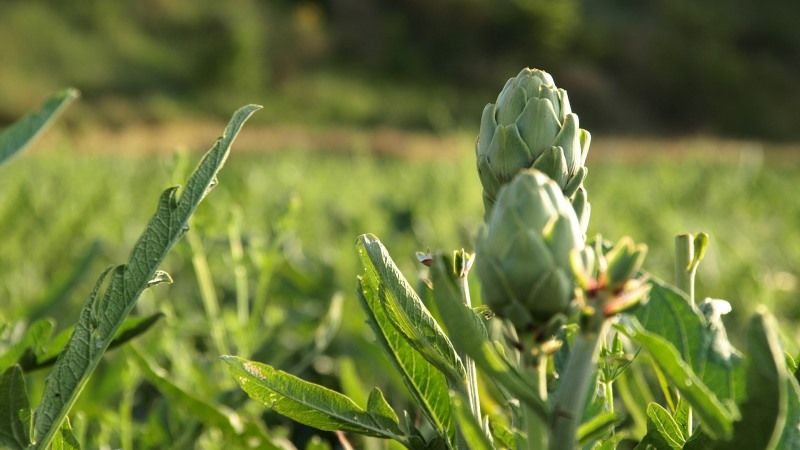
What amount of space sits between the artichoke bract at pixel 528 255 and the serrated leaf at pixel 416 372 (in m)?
0.12

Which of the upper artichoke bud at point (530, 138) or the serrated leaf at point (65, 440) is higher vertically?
the upper artichoke bud at point (530, 138)

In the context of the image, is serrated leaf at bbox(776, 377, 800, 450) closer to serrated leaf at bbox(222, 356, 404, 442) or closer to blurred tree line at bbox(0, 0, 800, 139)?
serrated leaf at bbox(222, 356, 404, 442)

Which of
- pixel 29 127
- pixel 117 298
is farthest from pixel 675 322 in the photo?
pixel 29 127

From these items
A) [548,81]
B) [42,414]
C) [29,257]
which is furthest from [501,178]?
[29,257]

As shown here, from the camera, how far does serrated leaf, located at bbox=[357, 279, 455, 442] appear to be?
17.9 inches

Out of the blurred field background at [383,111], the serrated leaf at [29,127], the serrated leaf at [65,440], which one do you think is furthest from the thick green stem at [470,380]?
the blurred field background at [383,111]

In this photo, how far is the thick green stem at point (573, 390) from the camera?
0.33 metres

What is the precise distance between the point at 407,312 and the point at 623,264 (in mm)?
134

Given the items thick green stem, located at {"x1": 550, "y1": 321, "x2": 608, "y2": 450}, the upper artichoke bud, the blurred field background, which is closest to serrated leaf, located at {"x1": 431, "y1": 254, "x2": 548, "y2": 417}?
thick green stem, located at {"x1": 550, "y1": 321, "x2": 608, "y2": 450}

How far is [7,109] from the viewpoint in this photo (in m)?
20.2

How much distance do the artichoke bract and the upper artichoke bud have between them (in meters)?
0.09

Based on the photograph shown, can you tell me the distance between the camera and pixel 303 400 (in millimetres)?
438

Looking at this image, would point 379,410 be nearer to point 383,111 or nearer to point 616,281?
point 616,281

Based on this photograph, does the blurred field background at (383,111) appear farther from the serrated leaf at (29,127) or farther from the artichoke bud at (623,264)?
the artichoke bud at (623,264)
